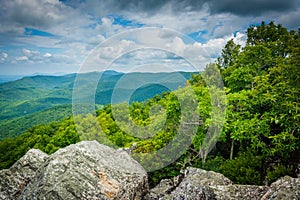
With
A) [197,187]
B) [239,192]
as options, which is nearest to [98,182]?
[197,187]

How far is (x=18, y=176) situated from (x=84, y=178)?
4.78 m

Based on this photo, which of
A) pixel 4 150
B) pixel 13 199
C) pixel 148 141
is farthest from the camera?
pixel 4 150

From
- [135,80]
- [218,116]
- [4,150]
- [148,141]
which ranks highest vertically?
[135,80]

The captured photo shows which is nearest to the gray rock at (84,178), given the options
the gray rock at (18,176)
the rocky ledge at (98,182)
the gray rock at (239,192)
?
the rocky ledge at (98,182)

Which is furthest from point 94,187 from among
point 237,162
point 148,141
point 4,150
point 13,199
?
point 4,150

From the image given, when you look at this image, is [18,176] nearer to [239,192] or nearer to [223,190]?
[223,190]

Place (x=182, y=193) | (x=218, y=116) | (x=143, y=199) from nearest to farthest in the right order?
(x=182, y=193), (x=143, y=199), (x=218, y=116)

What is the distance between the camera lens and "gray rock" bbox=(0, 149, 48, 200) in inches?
438

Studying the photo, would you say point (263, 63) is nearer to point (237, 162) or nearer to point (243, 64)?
point (243, 64)

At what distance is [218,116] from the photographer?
1698 cm

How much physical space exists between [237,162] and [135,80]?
44.1ft

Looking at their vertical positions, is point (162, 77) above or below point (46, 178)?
above

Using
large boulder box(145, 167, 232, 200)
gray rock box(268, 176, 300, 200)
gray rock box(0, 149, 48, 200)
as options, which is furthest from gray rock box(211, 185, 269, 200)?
gray rock box(0, 149, 48, 200)

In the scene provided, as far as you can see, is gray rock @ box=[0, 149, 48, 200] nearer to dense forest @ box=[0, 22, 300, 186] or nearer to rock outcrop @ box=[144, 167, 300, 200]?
rock outcrop @ box=[144, 167, 300, 200]
